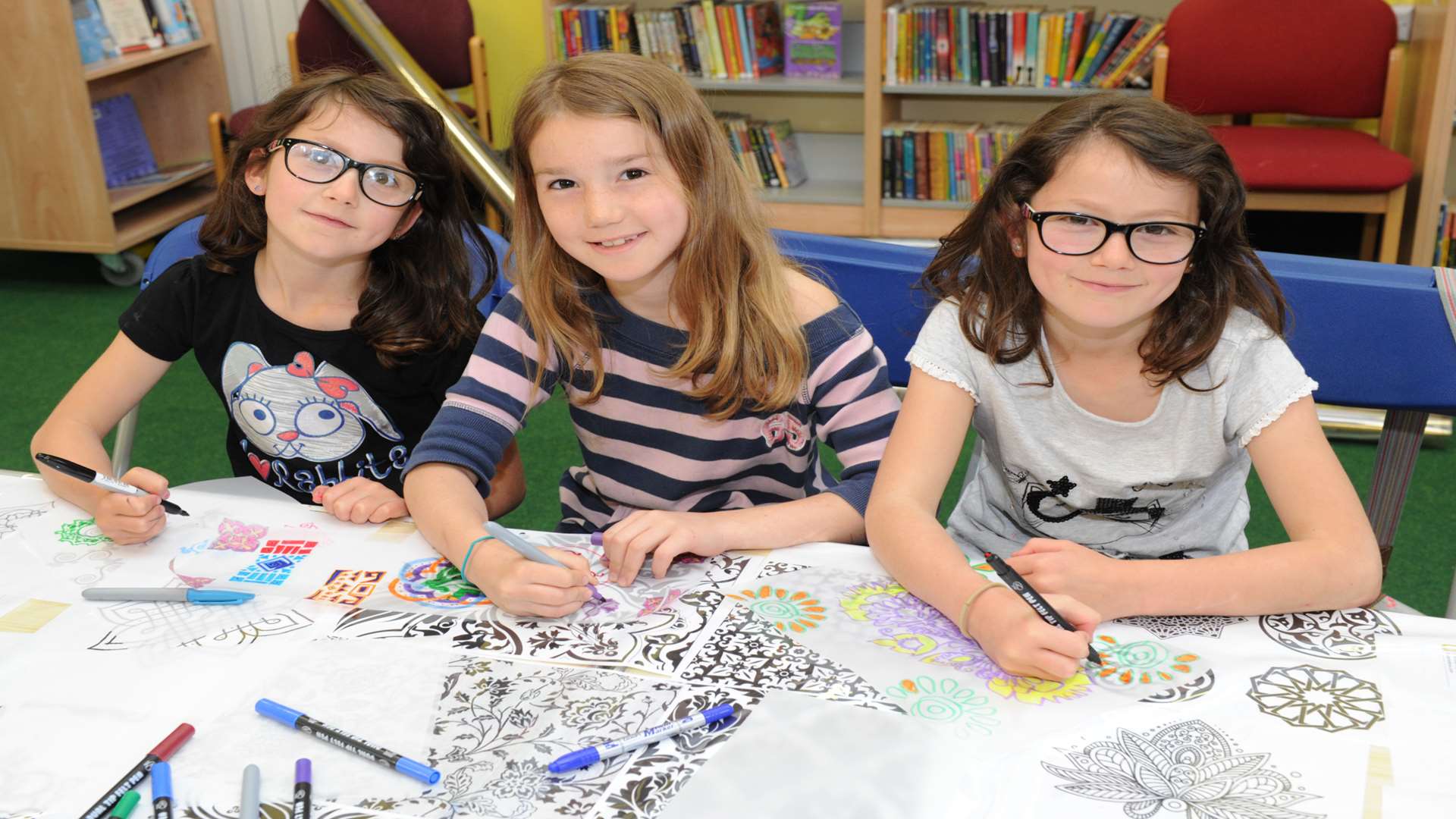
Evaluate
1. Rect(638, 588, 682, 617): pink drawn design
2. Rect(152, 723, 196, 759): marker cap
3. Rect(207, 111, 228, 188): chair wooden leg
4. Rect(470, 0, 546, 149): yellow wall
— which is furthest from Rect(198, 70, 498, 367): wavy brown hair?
Rect(470, 0, 546, 149): yellow wall

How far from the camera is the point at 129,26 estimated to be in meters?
4.05

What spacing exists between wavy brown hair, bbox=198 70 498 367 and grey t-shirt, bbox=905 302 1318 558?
623 mm

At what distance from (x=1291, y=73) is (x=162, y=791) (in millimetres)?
3506

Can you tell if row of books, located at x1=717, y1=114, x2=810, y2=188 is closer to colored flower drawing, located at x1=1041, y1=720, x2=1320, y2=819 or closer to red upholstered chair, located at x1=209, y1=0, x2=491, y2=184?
red upholstered chair, located at x1=209, y1=0, x2=491, y2=184

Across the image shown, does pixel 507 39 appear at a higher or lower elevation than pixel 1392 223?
higher

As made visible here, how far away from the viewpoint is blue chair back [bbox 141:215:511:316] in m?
1.65

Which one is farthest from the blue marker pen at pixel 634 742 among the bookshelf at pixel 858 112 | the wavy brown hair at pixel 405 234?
the bookshelf at pixel 858 112

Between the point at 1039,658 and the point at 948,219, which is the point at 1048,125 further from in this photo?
the point at 948,219

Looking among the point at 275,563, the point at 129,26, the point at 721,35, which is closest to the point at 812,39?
the point at 721,35

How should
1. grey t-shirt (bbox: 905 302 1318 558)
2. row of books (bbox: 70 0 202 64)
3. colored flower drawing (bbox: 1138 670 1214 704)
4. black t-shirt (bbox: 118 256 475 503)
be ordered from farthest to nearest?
row of books (bbox: 70 0 202 64)
black t-shirt (bbox: 118 256 475 503)
grey t-shirt (bbox: 905 302 1318 558)
colored flower drawing (bbox: 1138 670 1214 704)

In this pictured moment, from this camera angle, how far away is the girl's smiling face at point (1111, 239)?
3.63 ft

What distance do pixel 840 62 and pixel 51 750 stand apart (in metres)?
3.76

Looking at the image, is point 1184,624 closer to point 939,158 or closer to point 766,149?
point 939,158

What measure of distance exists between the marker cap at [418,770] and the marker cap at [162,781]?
138mm
